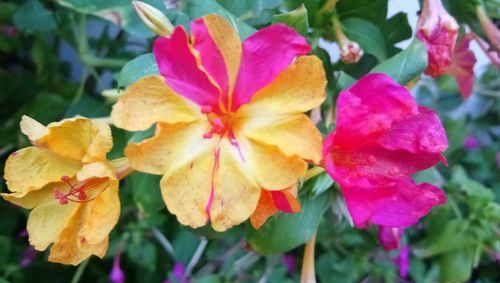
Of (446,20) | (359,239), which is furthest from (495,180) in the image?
(446,20)

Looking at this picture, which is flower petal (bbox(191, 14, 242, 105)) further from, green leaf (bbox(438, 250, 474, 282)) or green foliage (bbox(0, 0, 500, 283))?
green leaf (bbox(438, 250, 474, 282))

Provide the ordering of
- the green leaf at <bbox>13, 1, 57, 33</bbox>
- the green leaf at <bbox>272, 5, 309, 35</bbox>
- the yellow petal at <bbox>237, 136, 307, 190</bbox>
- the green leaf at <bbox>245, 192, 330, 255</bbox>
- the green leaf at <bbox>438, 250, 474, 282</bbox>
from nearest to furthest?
the yellow petal at <bbox>237, 136, 307, 190</bbox>
the green leaf at <bbox>272, 5, 309, 35</bbox>
the green leaf at <bbox>245, 192, 330, 255</bbox>
the green leaf at <bbox>13, 1, 57, 33</bbox>
the green leaf at <bbox>438, 250, 474, 282</bbox>

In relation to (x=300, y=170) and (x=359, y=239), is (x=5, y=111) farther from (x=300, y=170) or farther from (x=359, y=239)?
(x=300, y=170)

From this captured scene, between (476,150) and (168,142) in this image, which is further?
(476,150)

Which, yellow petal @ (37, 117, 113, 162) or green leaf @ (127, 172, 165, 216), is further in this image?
green leaf @ (127, 172, 165, 216)

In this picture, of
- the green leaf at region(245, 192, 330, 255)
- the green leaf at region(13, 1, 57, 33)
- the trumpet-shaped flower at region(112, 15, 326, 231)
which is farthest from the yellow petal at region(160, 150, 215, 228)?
the green leaf at region(13, 1, 57, 33)

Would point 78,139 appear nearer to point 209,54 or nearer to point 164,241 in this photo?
point 209,54
